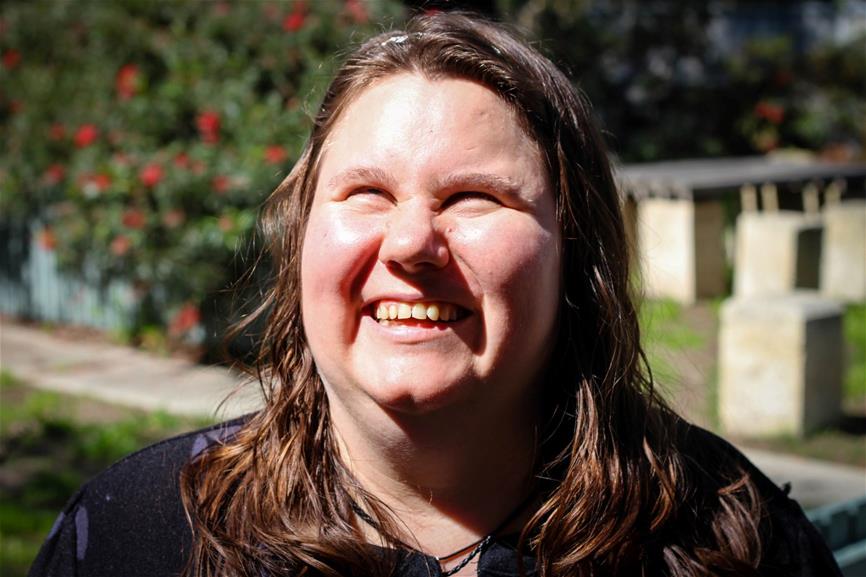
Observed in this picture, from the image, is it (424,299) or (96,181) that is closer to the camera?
(424,299)

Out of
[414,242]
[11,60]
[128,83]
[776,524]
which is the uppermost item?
[11,60]

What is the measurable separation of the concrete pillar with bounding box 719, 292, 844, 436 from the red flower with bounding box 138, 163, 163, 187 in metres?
3.78

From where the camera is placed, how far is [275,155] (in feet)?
23.0

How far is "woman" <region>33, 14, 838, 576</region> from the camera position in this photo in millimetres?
1664

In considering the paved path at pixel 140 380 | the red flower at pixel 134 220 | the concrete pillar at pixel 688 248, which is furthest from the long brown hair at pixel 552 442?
the concrete pillar at pixel 688 248

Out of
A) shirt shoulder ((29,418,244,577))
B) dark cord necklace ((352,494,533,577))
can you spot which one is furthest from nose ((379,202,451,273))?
shirt shoulder ((29,418,244,577))

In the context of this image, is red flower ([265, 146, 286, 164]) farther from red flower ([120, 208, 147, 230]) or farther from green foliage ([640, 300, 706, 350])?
green foliage ([640, 300, 706, 350])

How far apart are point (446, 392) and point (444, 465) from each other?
6.4 inches

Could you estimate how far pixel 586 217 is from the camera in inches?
73.0

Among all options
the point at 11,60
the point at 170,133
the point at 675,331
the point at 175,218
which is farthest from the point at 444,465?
the point at 11,60

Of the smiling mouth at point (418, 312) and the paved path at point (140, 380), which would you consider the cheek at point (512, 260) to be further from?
the paved path at point (140, 380)

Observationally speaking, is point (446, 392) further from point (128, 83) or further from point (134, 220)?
point (128, 83)

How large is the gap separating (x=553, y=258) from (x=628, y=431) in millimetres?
370

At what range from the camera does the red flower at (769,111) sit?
17.2 metres
